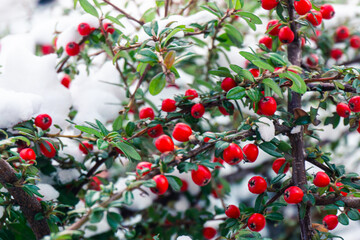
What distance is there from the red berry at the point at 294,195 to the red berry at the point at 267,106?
0.82 ft

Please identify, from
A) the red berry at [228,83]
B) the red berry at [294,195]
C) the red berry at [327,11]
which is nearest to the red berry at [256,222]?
the red berry at [294,195]

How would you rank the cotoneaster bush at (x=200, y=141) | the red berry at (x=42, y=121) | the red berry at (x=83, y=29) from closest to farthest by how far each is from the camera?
the cotoneaster bush at (x=200, y=141) → the red berry at (x=42, y=121) → the red berry at (x=83, y=29)

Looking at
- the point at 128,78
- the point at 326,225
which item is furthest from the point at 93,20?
the point at 326,225

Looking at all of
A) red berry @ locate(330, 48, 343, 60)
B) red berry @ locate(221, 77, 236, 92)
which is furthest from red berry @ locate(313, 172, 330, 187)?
red berry @ locate(330, 48, 343, 60)

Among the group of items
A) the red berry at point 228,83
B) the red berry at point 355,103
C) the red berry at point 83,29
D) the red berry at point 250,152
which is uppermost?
the red berry at point 83,29

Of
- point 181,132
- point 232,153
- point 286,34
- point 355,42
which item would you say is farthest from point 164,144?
point 355,42

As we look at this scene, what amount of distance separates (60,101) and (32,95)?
5.4 inches

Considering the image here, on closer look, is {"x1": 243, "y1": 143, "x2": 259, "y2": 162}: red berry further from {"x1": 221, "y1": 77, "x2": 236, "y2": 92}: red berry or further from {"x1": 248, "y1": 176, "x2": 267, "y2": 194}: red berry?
{"x1": 221, "y1": 77, "x2": 236, "y2": 92}: red berry

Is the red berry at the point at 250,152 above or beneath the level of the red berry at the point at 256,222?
above

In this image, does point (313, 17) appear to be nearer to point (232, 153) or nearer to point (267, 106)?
point (267, 106)

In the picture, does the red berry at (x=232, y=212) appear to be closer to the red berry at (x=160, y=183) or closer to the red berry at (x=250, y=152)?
the red berry at (x=250, y=152)

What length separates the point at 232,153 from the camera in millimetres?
1107

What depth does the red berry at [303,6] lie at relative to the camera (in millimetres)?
1265

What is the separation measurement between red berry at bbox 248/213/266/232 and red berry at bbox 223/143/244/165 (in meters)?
0.22
